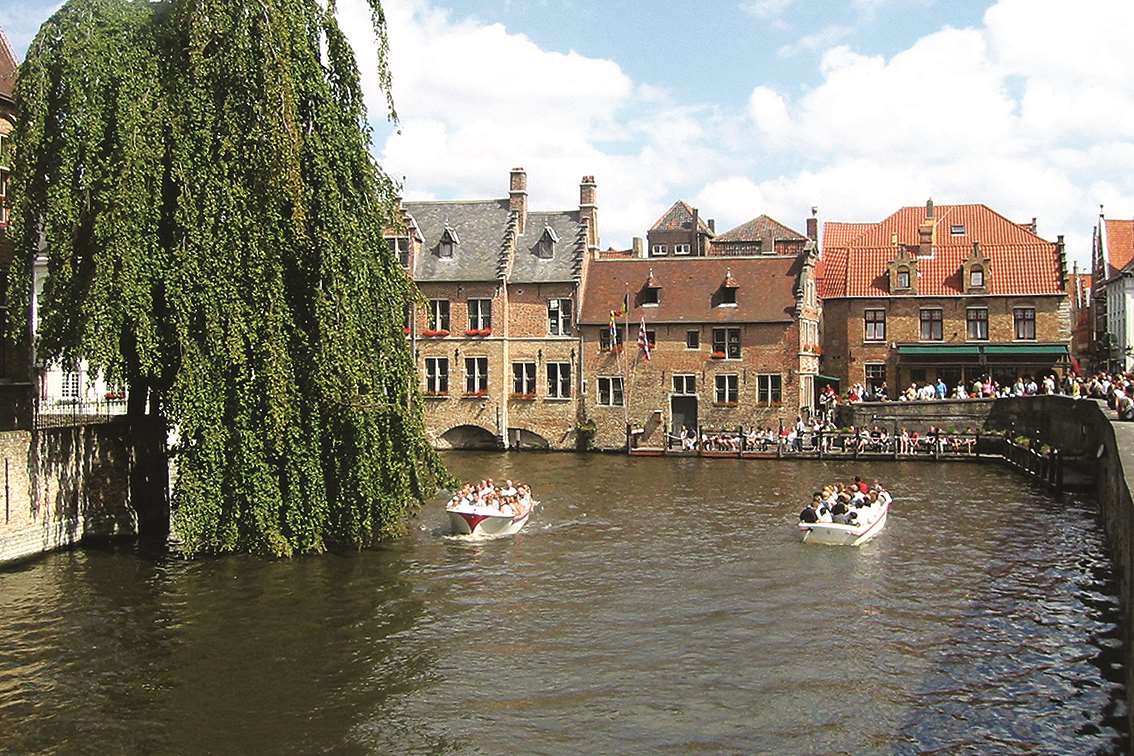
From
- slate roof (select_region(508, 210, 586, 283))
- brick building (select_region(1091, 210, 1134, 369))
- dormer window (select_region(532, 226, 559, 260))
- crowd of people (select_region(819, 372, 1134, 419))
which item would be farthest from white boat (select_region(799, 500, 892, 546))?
brick building (select_region(1091, 210, 1134, 369))

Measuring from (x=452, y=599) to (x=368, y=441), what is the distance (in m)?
3.77

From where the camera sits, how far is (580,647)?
1692cm

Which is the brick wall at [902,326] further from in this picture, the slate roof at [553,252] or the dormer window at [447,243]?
the dormer window at [447,243]

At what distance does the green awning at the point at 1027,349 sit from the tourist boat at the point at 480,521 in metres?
32.8

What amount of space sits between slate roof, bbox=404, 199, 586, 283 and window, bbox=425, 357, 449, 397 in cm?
383

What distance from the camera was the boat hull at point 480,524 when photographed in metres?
25.6

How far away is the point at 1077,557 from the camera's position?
23.6m

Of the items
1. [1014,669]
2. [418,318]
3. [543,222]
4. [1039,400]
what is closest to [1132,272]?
[1039,400]

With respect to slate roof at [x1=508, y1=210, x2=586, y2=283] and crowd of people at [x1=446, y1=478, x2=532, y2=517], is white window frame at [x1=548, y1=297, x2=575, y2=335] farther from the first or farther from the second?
crowd of people at [x1=446, y1=478, x2=532, y2=517]

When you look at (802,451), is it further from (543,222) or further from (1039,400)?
(543,222)

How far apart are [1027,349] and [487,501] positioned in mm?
34005

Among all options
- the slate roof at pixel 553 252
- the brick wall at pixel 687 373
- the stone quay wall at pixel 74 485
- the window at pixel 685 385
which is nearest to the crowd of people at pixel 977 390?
the brick wall at pixel 687 373

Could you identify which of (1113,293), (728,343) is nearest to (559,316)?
(728,343)

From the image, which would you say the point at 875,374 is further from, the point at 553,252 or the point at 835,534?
the point at 835,534
